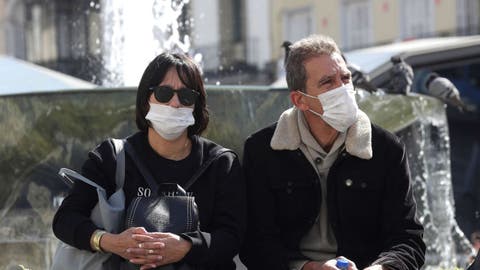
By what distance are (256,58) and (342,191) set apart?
25.4 m

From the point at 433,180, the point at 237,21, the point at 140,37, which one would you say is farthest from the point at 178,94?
the point at 237,21

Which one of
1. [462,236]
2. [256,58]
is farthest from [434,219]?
[256,58]

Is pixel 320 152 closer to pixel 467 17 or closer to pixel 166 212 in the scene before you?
pixel 166 212

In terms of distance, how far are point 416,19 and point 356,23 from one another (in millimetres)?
2351

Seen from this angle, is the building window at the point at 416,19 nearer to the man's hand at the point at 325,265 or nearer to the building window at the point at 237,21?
the building window at the point at 237,21

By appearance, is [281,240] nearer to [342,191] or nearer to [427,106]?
[342,191]

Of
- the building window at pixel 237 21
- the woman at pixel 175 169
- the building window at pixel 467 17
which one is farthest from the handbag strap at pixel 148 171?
the building window at pixel 237 21

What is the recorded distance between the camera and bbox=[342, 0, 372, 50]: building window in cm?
2752

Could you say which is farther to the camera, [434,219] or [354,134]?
[434,219]

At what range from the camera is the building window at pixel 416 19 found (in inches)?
1006

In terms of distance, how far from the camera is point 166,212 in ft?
13.6

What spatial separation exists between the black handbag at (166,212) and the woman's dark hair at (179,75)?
34 centimetres

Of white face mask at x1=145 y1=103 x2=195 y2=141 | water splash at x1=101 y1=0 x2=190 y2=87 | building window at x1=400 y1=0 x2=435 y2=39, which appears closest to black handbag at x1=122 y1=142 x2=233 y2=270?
white face mask at x1=145 y1=103 x2=195 y2=141

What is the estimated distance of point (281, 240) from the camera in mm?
4484
